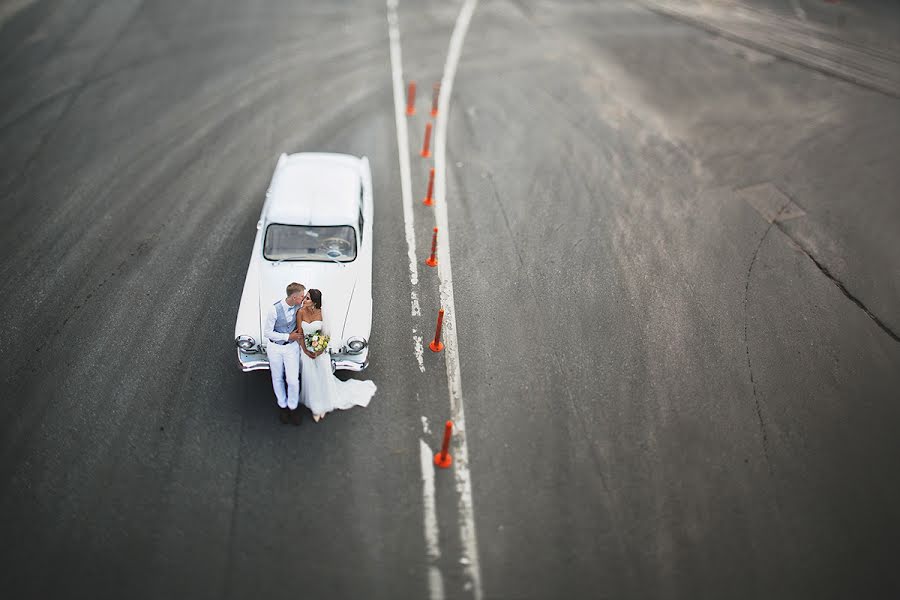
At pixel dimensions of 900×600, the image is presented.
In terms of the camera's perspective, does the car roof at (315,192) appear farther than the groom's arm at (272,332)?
Yes

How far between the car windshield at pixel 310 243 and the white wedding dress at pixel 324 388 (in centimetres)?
157

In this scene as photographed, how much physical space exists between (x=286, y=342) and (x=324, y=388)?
2.46ft

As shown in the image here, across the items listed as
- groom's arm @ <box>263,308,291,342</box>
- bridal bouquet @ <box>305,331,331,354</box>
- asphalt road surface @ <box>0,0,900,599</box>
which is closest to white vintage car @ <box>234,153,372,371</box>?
groom's arm @ <box>263,308,291,342</box>

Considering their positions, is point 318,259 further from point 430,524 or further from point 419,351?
point 430,524

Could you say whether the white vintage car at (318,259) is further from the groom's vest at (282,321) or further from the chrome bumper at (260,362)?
the groom's vest at (282,321)

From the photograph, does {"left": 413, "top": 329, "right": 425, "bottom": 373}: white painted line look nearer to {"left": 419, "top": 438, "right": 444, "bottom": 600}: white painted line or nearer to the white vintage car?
the white vintage car

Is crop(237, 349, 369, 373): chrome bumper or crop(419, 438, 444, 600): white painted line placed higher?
crop(237, 349, 369, 373): chrome bumper

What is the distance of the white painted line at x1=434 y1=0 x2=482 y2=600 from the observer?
24.0 feet

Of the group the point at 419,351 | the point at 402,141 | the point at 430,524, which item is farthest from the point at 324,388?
the point at 402,141

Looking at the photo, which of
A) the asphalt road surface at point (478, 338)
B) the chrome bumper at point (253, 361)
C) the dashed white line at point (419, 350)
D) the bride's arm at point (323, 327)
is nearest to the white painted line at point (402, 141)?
the asphalt road surface at point (478, 338)

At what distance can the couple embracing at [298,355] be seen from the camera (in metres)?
8.17

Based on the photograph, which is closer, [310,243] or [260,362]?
[260,362]

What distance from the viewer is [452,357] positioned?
9.64 metres

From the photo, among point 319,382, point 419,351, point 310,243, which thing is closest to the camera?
point 319,382
